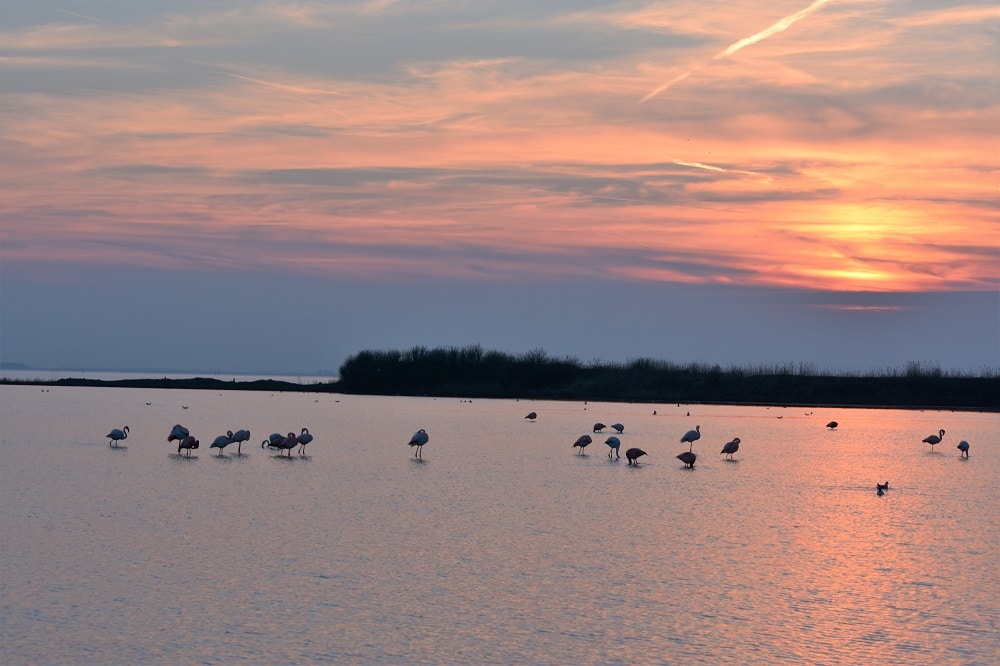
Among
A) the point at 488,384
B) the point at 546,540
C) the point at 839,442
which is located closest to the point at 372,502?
the point at 546,540

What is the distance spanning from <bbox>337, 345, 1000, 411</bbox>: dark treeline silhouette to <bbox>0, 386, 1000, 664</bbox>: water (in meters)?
45.4

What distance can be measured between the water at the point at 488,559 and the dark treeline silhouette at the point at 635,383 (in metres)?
45.4

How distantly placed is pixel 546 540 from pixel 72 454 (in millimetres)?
16247

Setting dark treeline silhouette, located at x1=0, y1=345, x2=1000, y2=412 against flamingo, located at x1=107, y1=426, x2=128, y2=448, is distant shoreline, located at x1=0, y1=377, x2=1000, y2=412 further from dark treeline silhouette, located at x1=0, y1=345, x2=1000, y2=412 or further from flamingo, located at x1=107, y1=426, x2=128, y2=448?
flamingo, located at x1=107, y1=426, x2=128, y2=448

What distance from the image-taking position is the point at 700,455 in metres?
31.5

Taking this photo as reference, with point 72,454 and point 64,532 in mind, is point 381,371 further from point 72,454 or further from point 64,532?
point 64,532

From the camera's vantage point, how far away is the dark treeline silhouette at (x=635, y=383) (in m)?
72.9

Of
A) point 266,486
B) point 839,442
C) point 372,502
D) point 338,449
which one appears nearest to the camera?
point 372,502

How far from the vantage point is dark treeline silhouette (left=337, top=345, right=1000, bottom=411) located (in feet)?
239

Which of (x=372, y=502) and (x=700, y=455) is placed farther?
(x=700, y=455)

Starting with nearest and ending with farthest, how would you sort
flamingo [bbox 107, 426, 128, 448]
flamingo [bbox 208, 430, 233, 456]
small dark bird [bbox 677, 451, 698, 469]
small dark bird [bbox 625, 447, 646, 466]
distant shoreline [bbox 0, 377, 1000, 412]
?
small dark bird [bbox 677, 451, 698, 469] < small dark bird [bbox 625, 447, 646, 466] < flamingo [bbox 208, 430, 233, 456] < flamingo [bbox 107, 426, 128, 448] < distant shoreline [bbox 0, 377, 1000, 412]

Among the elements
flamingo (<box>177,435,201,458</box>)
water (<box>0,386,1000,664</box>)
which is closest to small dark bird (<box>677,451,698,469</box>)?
water (<box>0,386,1000,664</box>)

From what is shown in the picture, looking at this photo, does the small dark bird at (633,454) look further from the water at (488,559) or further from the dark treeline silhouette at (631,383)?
the dark treeline silhouette at (631,383)

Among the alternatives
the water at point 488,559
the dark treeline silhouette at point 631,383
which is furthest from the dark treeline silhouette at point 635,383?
the water at point 488,559
